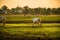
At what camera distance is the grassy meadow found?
263 centimetres

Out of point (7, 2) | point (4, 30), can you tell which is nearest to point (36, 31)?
point (4, 30)

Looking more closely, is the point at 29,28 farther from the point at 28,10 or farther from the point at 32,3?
the point at 32,3

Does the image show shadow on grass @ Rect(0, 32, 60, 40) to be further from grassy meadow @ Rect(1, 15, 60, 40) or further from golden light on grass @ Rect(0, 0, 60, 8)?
golden light on grass @ Rect(0, 0, 60, 8)

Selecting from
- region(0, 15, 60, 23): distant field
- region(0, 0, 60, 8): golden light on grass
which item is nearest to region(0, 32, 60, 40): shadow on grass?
region(0, 15, 60, 23): distant field

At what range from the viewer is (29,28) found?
2.69m

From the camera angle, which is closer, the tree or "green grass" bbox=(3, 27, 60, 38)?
"green grass" bbox=(3, 27, 60, 38)

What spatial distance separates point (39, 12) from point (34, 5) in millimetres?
153

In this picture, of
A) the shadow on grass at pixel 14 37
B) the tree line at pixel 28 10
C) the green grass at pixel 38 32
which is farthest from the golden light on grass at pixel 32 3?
the shadow on grass at pixel 14 37

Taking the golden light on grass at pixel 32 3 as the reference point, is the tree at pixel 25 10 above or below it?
below

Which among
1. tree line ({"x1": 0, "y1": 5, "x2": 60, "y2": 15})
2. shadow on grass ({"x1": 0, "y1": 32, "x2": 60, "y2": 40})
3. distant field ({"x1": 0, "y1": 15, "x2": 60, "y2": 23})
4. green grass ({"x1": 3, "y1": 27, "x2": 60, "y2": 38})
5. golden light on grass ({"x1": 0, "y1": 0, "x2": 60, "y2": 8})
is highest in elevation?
golden light on grass ({"x1": 0, "y1": 0, "x2": 60, "y2": 8})

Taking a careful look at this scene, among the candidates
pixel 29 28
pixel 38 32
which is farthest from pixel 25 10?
pixel 38 32

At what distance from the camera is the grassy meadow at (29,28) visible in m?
2.63

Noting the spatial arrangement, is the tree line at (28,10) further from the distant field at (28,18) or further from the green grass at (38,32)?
the green grass at (38,32)

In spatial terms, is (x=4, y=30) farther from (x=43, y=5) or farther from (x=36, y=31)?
(x=43, y=5)
